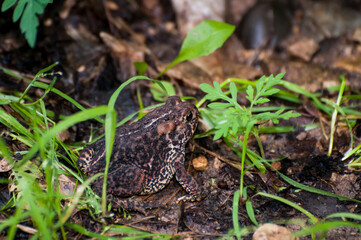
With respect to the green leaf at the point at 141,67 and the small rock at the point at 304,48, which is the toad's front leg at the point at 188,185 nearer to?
the green leaf at the point at 141,67

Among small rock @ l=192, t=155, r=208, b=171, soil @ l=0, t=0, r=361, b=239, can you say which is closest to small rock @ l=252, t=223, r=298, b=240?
soil @ l=0, t=0, r=361, b=239

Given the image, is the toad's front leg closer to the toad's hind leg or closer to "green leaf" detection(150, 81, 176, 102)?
the toad's hind leg

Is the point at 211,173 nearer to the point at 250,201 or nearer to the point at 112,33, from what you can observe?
the point at 250,201

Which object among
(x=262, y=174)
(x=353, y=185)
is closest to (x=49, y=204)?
(x=262, y=174)

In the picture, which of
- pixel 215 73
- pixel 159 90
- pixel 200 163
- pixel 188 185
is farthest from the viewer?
pixel 215 73

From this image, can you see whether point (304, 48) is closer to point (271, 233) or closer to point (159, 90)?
point (159, 90)

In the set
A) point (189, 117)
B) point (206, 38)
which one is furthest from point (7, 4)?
point (206, 38)

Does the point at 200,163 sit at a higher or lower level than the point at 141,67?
lower
